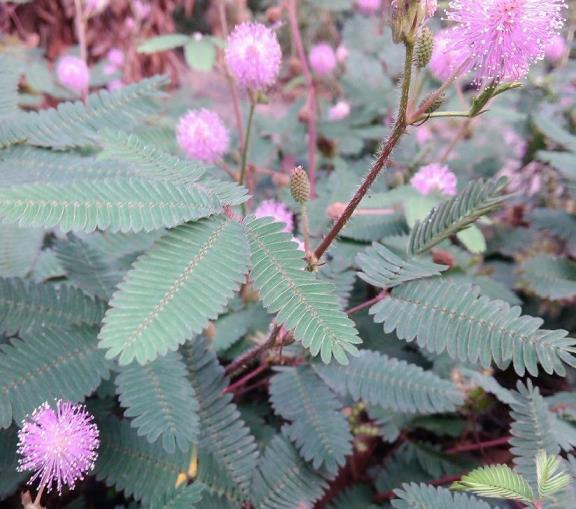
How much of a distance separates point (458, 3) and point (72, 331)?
67cm

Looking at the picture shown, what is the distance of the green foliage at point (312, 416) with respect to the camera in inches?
34.0

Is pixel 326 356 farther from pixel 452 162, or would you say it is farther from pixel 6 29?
pixel 6 29

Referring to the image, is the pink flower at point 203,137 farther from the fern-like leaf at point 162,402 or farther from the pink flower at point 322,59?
the pink flower at point 322,59

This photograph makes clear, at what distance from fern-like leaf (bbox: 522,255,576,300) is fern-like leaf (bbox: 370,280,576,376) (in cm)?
53

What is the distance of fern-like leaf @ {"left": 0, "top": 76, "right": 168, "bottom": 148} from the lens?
943 mm

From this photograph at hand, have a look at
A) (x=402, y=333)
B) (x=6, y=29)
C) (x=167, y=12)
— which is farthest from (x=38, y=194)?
(x=167, y=12)

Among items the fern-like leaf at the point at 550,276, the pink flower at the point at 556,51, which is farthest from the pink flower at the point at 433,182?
the pink flower at the point at 556,51

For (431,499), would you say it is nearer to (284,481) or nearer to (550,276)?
(284,481)

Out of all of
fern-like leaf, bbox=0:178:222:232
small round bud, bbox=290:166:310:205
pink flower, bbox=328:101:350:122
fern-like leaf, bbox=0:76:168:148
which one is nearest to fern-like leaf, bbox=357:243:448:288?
small round bud, bbox=290:166:310:205

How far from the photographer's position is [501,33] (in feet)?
2.03

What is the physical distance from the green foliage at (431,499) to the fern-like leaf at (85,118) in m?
0.72

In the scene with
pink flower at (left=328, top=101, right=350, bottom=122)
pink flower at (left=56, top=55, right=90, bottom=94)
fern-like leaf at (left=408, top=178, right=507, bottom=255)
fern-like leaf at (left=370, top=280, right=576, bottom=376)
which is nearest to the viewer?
fern-like leaf at (left=370, top=280, right=576, bottom=376)

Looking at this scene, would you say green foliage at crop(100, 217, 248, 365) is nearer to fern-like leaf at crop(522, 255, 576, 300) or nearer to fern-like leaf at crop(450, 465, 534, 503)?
fern-like leaf at crop(450, 465, 534, 503)

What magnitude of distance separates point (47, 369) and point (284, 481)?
1.26ft
